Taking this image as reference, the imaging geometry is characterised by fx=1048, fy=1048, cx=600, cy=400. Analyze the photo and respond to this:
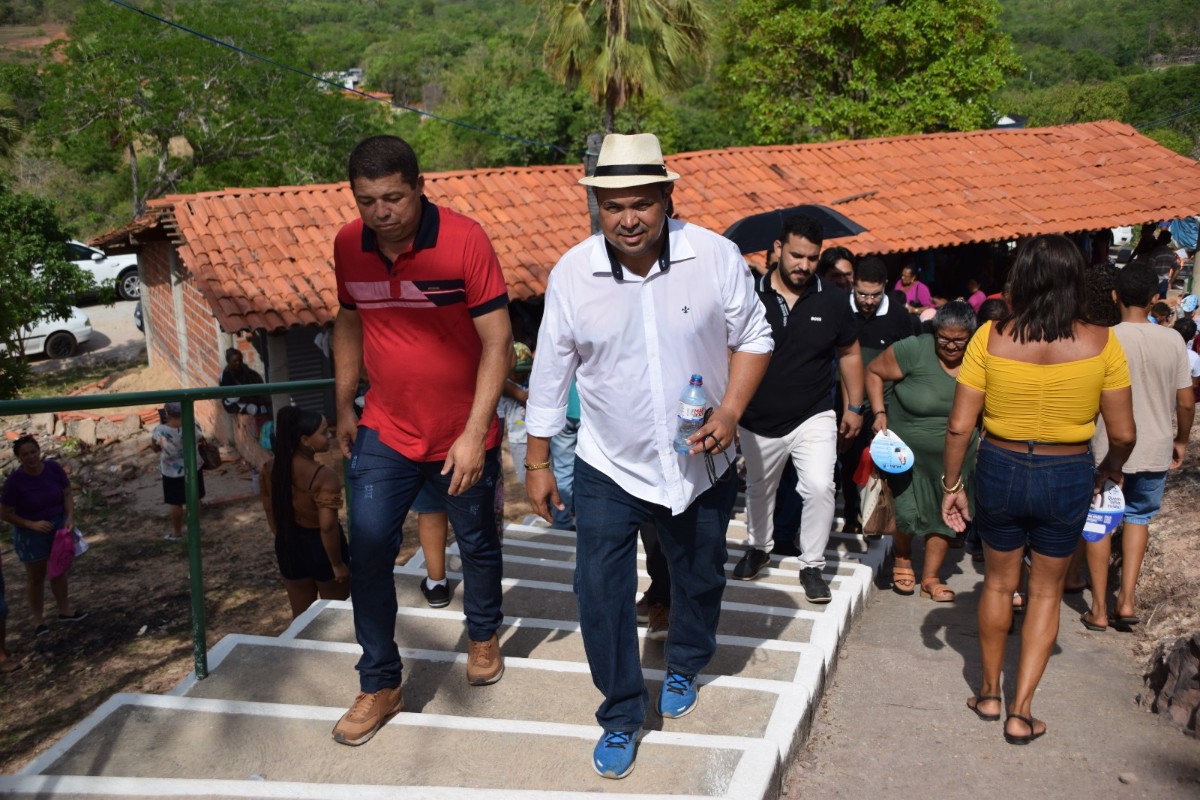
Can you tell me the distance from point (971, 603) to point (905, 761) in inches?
68.8

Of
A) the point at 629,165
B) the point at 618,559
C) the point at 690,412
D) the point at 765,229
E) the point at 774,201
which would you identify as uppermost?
the point at 629,165

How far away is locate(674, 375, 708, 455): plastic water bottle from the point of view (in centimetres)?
311

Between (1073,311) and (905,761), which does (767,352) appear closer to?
(1073,311)

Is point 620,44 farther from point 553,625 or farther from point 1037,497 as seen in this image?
point 1037,497

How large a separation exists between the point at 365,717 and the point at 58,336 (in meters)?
21.7

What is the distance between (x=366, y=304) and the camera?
11.5 feet

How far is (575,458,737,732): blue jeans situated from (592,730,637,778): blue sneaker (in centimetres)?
3

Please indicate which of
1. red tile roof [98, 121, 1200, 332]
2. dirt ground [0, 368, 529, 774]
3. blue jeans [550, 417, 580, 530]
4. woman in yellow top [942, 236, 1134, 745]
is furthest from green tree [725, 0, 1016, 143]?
woman in yellow top [942, 236, 1134, 745]

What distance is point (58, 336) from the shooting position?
2216cm

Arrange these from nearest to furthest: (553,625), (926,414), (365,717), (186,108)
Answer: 1. (365,717)
2. (553,625)
3. (926,414)
4. (186,108)

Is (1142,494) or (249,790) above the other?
(1142,494)

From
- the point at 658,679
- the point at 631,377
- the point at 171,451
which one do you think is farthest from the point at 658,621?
the point at 171,451

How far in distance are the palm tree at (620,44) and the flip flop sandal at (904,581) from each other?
47.0 ft

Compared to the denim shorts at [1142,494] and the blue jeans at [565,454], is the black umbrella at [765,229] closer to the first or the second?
the blue jeans at [565,454]
